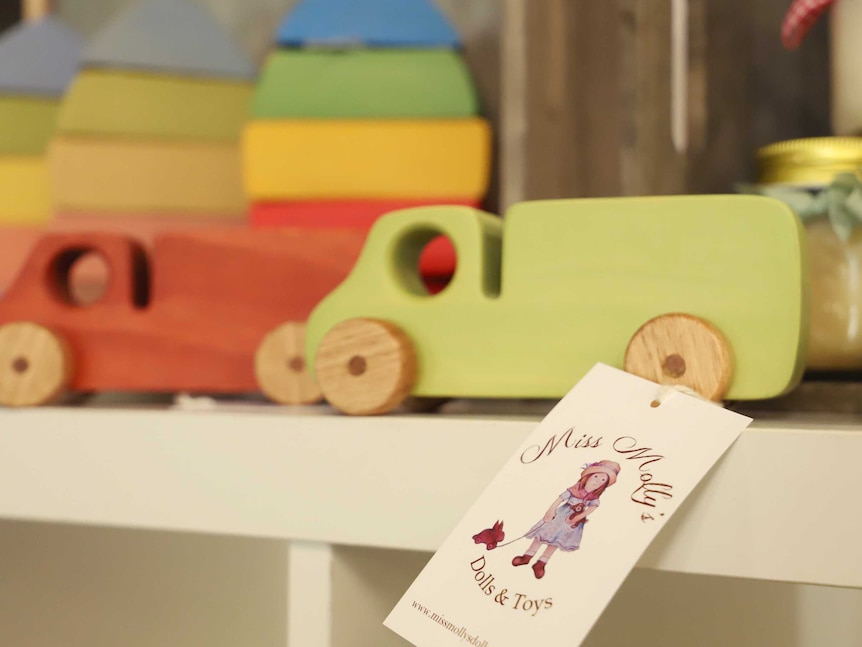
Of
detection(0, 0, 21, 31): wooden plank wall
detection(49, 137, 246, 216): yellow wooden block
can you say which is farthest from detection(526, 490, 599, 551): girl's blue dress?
detection(0, 0, 21, 31): wooden plank wall

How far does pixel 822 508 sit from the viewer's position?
0.33 meters

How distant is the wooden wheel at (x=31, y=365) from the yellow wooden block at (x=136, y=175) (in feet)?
0.57

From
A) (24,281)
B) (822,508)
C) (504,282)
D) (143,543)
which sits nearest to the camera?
(822,508)

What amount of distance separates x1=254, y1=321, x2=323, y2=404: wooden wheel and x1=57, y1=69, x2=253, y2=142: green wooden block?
27 centimetres

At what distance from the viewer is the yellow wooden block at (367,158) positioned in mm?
595

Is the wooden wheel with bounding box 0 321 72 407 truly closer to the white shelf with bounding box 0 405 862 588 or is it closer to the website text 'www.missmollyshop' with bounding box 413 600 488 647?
the white shelf with bounding box 0 405 862 588

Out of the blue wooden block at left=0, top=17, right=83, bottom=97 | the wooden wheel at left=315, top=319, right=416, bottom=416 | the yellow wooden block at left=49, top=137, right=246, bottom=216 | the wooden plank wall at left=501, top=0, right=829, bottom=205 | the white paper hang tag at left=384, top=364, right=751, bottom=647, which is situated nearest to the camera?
the white paper hang tag at left=384, top=364, right=751, bottom=647

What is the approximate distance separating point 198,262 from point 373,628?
24 cm

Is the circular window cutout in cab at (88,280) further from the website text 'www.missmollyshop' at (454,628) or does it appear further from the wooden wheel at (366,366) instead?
the website text 'www.missmollyshop' at (454,628)

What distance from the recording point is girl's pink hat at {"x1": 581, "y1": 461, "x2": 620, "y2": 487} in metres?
0.34

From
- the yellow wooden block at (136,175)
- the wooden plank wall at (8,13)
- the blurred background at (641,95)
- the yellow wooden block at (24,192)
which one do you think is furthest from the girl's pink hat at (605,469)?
the wooden plank wall at (8,13)

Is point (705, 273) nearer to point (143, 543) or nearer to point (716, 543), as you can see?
point (716, 543)

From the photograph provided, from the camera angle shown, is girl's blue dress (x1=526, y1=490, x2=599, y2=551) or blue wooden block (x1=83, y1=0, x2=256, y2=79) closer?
girl's blue dress (x1=526, y1=490, x2=599, y2=551)

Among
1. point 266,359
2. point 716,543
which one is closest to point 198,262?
point 266,359
